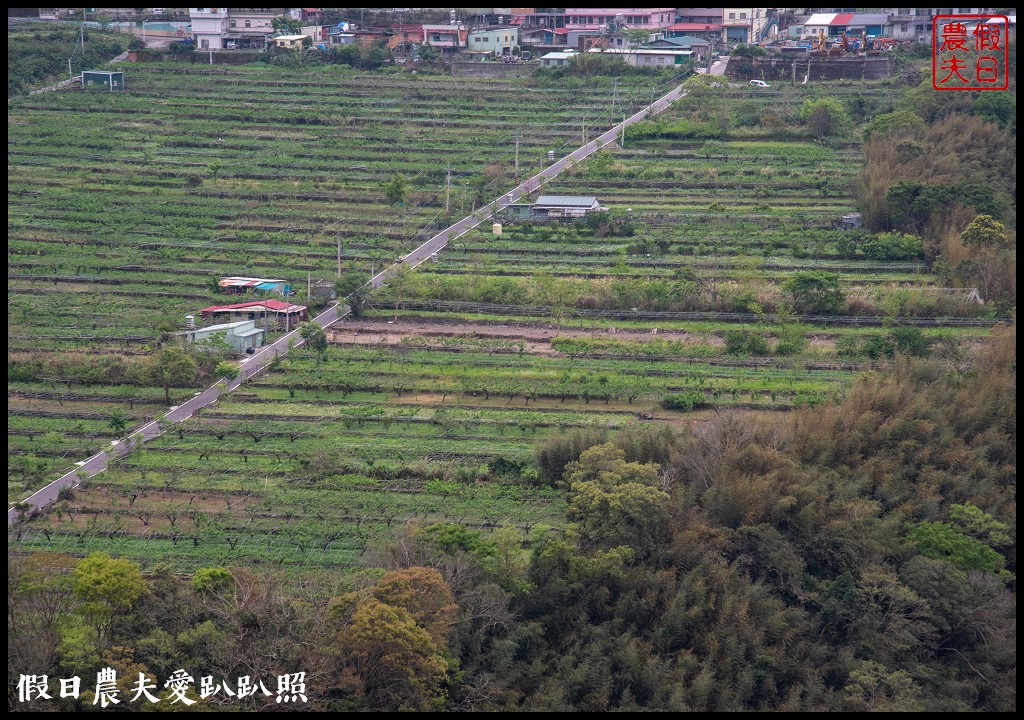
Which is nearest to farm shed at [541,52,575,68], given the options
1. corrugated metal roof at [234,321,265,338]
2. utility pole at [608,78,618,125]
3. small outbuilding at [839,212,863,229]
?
utility pole at [608,78,618,125]

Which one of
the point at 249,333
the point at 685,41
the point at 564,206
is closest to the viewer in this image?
the point at 249,333

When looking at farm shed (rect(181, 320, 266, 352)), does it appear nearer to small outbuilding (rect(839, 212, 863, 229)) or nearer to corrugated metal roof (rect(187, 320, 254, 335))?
corrugated metal roof (rect(187, 320, 254, 335))

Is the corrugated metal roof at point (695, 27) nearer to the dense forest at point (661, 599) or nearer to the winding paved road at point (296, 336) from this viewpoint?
the winding paved road at point (296, 336)

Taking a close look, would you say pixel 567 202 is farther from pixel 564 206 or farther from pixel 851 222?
pixel 851 222

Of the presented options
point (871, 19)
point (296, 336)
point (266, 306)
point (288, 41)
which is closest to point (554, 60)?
point (288, 41)

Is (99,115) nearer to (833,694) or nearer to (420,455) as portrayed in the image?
(420,455)

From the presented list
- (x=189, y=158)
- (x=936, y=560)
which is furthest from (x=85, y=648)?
(x=189, y=158)
